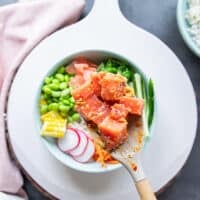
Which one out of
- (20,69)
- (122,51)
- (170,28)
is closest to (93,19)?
(122,51)

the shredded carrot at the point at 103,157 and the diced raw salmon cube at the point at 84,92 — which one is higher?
the diced raw salmon cube at the point at 84,92

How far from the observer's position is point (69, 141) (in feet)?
4.32

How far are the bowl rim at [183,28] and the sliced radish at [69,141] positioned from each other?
0.38 m

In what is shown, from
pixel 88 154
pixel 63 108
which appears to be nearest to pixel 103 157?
pixel 88 154

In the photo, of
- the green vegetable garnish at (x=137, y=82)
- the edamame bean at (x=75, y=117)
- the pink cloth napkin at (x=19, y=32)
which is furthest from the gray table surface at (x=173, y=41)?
the edamame bean at (x=75, y=117)

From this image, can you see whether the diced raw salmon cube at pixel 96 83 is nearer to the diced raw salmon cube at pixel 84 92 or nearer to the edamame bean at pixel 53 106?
the diced raw salmon cube at pixel 84 92

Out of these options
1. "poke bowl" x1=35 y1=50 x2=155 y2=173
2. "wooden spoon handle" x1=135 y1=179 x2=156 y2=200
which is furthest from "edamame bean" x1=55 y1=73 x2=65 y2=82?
"wooden spoon handle" x1=135 y1=179 x2=156 y2=200

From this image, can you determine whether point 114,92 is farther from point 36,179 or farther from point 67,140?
point 36,179

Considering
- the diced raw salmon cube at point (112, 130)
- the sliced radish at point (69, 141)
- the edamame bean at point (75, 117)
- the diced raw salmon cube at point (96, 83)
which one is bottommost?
the sliced radish at point (69, 141)

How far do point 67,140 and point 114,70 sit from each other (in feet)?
0.62

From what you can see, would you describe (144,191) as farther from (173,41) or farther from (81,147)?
(173,41)

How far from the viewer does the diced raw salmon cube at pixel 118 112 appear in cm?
120

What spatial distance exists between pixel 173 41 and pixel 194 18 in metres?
0.13

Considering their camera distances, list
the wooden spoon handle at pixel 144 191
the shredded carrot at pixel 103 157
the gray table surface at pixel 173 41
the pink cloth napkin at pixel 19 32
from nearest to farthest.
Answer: the wooden spoon handle at pixel 144 191 < the shredded carrot at pixel 103 157 < the pink cloth napkin at pixel 19 32 < the gray table surface at pixel 173 41
